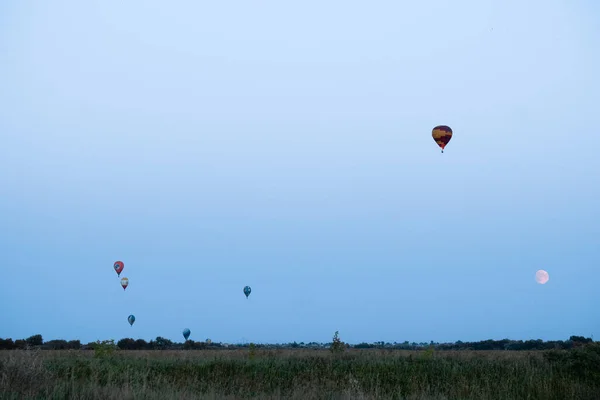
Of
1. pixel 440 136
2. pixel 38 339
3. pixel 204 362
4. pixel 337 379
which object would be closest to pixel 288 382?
pixel 337 379

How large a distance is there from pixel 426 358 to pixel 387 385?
748 cm

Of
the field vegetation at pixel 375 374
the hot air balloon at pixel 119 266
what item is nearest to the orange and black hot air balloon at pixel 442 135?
the field vegetation at pixel 375 374

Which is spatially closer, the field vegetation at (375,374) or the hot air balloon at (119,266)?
the field vegetation at (375,374)

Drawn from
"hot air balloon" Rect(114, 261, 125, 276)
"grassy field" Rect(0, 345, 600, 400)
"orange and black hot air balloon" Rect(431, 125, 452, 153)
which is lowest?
"grassy field" Rect(0, 345, 600, 400)

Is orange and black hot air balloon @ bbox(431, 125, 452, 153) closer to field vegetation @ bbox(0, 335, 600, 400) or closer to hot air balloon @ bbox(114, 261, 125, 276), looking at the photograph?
field vegetation @ bbox(0, 335, 600, 400)

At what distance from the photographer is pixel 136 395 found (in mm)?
12477

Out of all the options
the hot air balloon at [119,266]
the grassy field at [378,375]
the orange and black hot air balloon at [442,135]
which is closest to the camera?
the grassy field at [378,375]

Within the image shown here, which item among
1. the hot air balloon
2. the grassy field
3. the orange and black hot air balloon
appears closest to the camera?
the grassy field

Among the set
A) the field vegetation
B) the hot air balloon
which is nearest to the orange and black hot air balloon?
the field vegetation

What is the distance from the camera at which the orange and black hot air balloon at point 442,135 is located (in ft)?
125

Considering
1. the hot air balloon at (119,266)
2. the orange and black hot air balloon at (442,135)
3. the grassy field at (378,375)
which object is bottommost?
the grassy field at (378,375)

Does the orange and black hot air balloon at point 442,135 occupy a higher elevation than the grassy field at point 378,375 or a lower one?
higher

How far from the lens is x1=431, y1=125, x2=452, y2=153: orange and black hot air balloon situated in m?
38.2

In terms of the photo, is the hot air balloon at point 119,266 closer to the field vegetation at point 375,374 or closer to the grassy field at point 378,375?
the field vegetation at point 375,374
